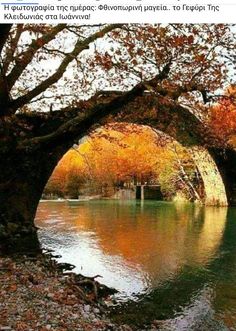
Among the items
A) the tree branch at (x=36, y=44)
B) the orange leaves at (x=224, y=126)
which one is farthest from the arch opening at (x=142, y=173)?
the tree branch at (x=36, y=44)

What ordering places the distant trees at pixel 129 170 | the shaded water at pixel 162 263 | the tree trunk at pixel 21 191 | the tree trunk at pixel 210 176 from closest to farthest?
the shaded water at pixel 162 263 → the tree trunk at pixel 21 191 → the tree trunk at pixel 210 176 → the distant trees at pixel 129 170

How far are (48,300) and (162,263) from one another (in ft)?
11.0

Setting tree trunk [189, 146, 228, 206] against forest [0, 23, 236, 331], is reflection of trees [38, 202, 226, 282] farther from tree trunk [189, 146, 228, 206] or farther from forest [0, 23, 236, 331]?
tree trunk [189, 146, 228, 206]

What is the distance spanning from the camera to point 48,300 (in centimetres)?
485

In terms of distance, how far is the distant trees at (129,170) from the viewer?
24203 millimetres

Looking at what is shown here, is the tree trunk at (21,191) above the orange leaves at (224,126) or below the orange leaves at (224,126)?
below

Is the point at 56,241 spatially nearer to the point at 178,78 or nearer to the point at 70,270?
the point at 70,270

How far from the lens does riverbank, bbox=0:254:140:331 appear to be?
407 centimetres

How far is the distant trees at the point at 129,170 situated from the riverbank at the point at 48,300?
1619 cm

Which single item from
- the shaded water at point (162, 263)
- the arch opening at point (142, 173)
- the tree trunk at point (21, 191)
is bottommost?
the shaded water at point (162, 263)

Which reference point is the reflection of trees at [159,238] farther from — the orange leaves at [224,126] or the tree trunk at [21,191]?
the orange leaves at [224,126]
